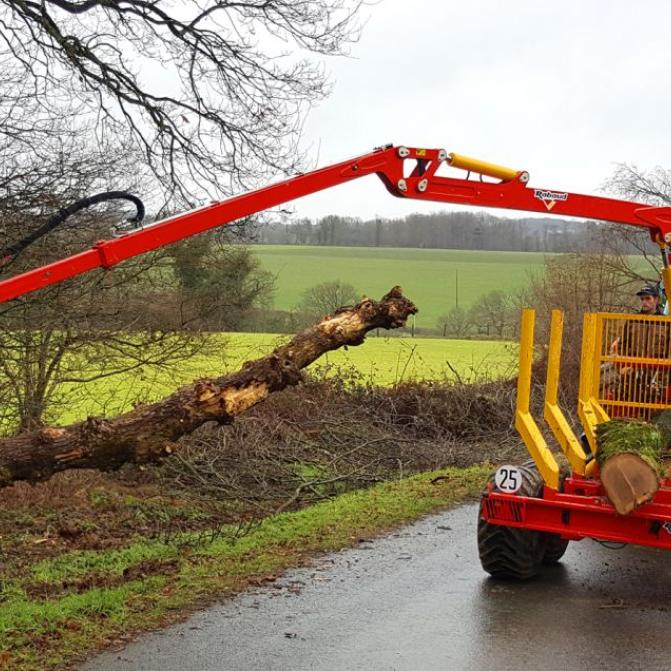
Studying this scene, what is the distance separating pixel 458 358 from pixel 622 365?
14.8m

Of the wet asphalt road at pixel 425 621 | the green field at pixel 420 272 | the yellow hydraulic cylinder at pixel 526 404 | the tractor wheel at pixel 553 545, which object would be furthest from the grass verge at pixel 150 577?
the green field at pixel 420 272

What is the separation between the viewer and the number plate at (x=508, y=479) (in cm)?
698

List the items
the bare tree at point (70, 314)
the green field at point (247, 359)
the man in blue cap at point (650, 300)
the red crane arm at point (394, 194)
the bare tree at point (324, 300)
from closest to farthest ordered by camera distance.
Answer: the red crane arm at point (394, 194), the man in blue cap at point (650, 300), the bare tree at point (70, 314), the green field at point (247, 359), the bare tree at point (324, 300)

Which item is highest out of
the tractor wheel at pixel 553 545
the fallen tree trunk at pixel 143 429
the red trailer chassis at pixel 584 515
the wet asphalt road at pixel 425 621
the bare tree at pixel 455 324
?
the bare tree at pixel 455 324

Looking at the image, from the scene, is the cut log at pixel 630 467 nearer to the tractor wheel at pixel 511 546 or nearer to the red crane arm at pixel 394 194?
the tractor wheel at pixel 511 546

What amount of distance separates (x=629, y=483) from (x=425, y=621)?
168 cm

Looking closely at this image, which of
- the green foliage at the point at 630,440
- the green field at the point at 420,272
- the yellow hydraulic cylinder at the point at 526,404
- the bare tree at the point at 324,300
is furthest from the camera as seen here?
the green field at the point at 420,272

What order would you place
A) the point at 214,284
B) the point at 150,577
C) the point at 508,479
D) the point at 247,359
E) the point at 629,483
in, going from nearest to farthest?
1. the point at 629,483
2. the point at 150,577
3. the point at 508,479
4. the point at 214,284
5. the point at 247,359

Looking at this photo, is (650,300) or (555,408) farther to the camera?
(650,300)

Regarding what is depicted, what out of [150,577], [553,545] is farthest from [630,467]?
[150,577]

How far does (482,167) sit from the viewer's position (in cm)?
737

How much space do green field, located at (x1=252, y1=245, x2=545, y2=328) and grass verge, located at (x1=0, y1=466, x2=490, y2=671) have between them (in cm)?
2021

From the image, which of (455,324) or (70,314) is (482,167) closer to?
(70,314)

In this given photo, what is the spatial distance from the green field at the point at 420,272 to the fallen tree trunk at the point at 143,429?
69.1ft
